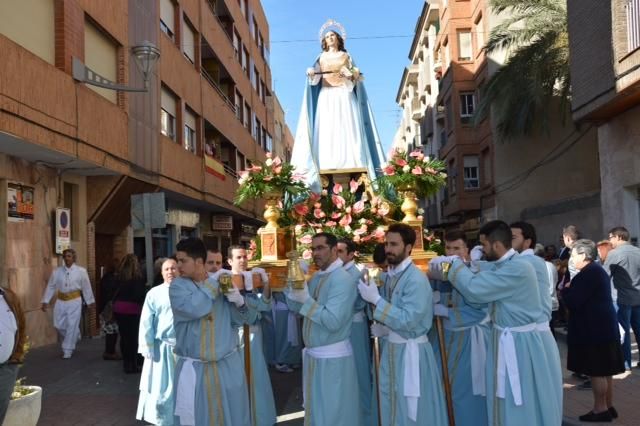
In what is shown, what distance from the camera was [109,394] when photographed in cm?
845

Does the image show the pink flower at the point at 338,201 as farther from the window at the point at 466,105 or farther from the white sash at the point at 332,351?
the window at the point at 466,105

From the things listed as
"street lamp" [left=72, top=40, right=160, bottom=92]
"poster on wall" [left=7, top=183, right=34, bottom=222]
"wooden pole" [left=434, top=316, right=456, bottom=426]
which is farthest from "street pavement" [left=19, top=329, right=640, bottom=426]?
"street lamp" [left=72, top=40, right=160, bottom=92]

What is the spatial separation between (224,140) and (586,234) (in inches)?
557

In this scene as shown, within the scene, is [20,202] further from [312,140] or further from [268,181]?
[268,181]

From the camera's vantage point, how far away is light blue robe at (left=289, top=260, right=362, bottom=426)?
5344mm

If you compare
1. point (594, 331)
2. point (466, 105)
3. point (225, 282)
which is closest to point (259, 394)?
point (225, 282)

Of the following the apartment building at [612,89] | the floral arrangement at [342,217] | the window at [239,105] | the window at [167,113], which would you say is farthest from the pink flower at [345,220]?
the window at [239,105]

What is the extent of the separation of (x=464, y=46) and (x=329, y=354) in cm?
2957

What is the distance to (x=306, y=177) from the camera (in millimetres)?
8969

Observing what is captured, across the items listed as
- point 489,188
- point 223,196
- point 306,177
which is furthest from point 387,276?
point 489,188

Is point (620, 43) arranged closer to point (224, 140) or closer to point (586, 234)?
point (586, 234)

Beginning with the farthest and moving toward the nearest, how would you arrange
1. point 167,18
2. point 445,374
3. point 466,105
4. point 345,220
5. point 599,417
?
1. point 466,105
2. point 167,18
3. point 345,220
4. point 599,417
5. point 445,374

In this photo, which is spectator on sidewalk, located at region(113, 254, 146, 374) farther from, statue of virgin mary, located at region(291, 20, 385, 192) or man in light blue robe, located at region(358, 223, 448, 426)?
man in light blue robe, located at region(358, 223, 448, 426)

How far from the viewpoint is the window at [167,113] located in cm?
1794
